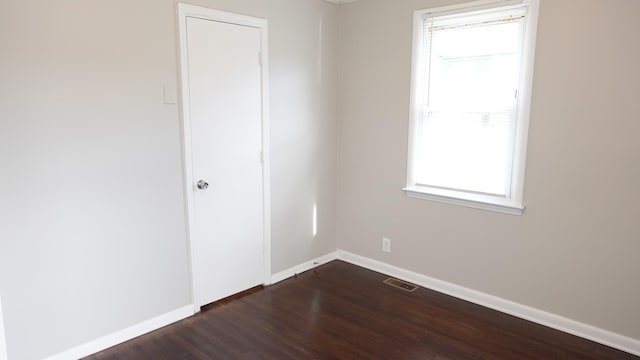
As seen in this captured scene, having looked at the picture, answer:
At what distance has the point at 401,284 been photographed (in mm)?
3686

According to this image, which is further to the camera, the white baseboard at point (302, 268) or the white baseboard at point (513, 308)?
the white baseboard at point (302, 268)

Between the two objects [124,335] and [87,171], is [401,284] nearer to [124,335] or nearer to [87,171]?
[124,335]

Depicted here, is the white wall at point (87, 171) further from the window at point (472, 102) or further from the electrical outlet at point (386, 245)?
the electrical outlet at point (386, 245)

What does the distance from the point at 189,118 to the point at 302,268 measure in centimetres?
180

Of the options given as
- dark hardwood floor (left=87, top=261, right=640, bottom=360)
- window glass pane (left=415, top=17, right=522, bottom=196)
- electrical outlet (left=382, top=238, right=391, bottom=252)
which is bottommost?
dark hardwood floor (left=87, top=261, right=640, bottom=360)

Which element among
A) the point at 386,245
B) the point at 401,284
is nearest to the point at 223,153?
the point at 386,245

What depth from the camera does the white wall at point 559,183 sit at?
260 centimetres

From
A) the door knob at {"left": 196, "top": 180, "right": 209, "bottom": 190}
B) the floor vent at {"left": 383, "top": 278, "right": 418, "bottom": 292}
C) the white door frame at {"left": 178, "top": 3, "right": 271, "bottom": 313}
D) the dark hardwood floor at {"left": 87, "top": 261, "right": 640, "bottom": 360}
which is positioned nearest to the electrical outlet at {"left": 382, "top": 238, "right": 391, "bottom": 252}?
the floor vent at {"left": 383, "top": 278, "right": 418, "bottom": 292}

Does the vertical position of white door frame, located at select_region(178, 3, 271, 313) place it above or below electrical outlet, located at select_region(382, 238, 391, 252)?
above

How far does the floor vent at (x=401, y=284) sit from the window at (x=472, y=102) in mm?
785

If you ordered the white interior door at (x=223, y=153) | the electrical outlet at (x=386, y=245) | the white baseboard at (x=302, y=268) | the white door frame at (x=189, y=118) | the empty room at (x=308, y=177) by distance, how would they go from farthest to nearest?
the electrical outlet at (x=386, y=245), the white baseboard at (x=302, y=268), the white interior door at (x=223, y=153), the white door frame at (x=189, y=118), the empty room at (x=308, y=177)

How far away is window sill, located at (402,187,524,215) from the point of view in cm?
309

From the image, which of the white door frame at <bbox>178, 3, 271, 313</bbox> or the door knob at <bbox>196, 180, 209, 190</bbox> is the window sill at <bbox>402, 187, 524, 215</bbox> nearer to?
the white door frame at <bbox>178, 3, 271, 313</bbox>

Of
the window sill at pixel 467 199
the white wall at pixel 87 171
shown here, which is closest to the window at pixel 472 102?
the window sill at pixel 467 199
